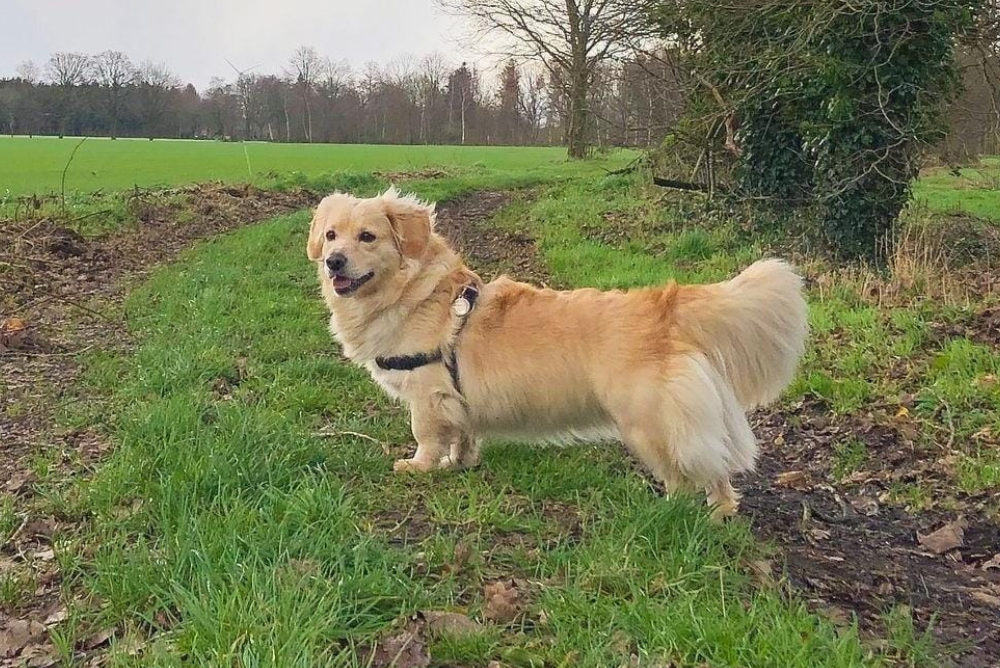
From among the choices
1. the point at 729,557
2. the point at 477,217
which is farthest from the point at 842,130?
the point at 477,217

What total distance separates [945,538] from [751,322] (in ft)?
4.60

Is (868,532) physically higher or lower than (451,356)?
lower

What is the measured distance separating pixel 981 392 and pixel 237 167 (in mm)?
29584

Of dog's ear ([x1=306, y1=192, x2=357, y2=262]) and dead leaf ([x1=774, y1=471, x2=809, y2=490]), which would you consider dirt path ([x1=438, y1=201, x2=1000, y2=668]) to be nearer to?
dead leaf ([x1=774, y1=471, x2=809, y2=490])

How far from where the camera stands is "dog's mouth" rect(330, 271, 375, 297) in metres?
4.50

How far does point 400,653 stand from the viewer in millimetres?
2463

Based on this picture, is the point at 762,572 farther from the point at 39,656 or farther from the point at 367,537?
the point at 39,656

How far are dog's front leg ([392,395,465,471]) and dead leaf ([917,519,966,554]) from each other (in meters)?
2.31

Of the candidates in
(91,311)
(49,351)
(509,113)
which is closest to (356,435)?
(49,351)

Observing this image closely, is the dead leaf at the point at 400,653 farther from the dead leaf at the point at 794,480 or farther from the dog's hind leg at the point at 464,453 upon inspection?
the dead leaf at the point at 794,480

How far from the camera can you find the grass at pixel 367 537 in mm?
2488

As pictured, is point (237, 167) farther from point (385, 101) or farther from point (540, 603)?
point (385, 101)

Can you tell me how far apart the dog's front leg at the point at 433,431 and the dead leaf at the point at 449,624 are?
1.55 m

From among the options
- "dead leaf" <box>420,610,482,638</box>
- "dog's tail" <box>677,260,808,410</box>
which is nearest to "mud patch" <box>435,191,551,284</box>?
"dog's tail" <box>677,260,808,410</box>
